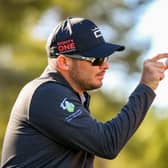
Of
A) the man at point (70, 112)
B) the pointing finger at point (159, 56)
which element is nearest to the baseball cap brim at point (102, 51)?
the man at point (70, 112)

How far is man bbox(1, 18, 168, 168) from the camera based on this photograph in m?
4.02

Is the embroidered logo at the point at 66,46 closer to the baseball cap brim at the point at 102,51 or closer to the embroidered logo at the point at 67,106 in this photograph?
the baseball cap brim at the point at 102,51

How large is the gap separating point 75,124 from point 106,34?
1223 cm

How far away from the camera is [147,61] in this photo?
166 inches

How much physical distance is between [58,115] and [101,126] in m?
0.21

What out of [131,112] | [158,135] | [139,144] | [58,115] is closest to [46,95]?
[58,115]

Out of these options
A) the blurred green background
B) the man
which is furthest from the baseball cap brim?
the blurred green background

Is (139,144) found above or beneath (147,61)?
A: beneath

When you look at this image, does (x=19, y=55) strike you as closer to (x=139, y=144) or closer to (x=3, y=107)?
(x=3, y=107)

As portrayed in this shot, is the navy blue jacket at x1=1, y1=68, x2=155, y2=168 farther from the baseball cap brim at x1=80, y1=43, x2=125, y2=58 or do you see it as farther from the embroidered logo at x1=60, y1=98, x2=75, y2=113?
the baseball cap brim at x1=80, y1=43, x2=125, y2=58

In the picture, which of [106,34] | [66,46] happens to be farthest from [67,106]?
[106,34]

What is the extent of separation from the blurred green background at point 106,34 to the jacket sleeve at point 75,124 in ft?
26.4

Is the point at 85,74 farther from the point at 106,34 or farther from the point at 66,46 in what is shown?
the point at 106,34

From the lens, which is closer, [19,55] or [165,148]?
[165,148]
